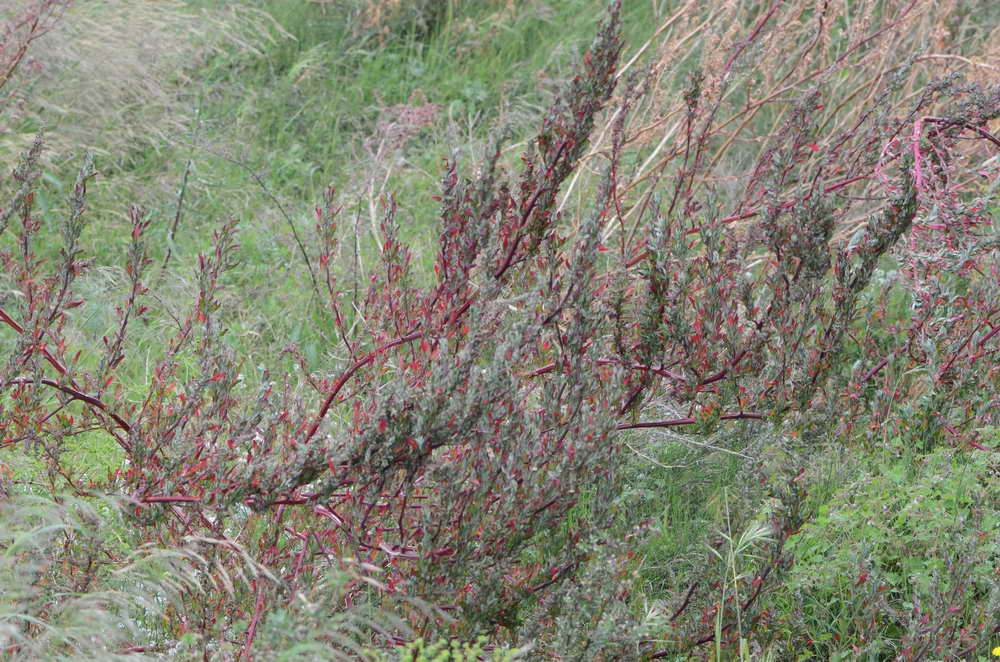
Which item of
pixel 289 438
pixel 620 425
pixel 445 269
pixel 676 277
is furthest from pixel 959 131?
pixel 289 438

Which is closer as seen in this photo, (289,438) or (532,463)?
(532,463)

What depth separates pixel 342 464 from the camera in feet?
7.76

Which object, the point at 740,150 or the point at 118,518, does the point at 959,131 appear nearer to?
the point at 118,518

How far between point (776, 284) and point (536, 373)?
0.60 metres

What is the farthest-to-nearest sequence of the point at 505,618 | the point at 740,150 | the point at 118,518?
the point at 740,150 < the point at 118,518 < the point at 505,618

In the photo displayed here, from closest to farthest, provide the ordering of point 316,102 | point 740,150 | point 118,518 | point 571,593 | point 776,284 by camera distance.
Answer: point 571,593
point 776,284
point 118,518
point 740,150
point 316,102

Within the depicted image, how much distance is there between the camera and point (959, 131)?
9.68ft

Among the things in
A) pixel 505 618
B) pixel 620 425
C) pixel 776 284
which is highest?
pixel 776 284

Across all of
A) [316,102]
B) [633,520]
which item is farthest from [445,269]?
[316,102]

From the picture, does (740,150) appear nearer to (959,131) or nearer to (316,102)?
(316,102)

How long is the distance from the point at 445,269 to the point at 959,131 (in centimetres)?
147

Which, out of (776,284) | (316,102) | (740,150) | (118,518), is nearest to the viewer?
(776,284)

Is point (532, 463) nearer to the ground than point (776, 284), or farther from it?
nearer to the ground

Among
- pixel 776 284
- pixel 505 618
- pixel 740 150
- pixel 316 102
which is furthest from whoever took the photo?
pixel 316 102
